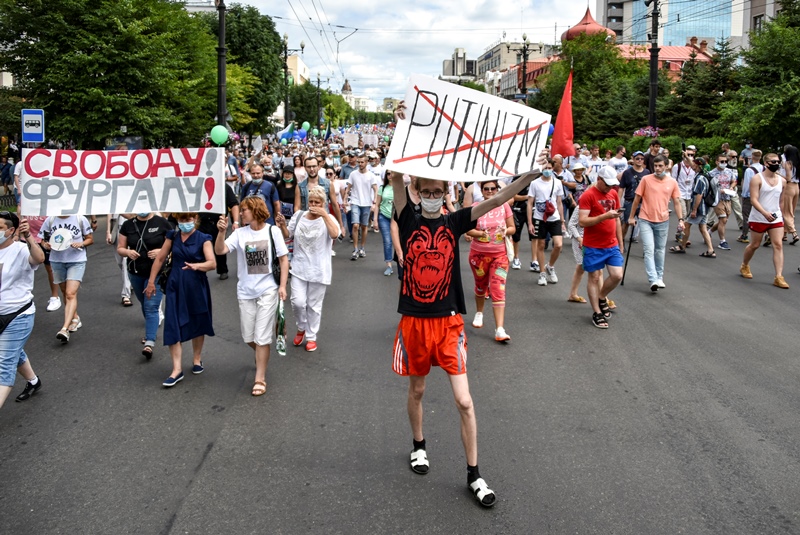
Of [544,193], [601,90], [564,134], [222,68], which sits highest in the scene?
[601,90]

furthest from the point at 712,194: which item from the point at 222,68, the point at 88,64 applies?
the point at 88,64

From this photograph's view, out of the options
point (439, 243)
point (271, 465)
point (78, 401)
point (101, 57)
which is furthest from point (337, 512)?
point (101, 57)

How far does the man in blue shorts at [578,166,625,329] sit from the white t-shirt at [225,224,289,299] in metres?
3.63

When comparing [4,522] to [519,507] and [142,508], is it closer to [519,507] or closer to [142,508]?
[142,508]

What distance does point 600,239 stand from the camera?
8211 millimetres

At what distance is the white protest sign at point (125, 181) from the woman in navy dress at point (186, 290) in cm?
26

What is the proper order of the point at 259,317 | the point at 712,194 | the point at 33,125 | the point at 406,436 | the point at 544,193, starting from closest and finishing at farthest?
the point at 406,436 < the point at 259,317 < the point at 544,193 < the point at 712,194 < the point at 33,125

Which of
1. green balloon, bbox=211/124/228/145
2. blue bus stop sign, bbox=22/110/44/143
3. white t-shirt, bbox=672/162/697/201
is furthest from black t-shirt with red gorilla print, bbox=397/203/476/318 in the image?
blue bus stop sign, bbox=22/110/44/143

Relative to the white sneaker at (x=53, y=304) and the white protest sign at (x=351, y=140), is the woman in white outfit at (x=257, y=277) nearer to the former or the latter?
the white sneaker at (x=53, y=304)

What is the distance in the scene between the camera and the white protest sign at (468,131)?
463 centimetres

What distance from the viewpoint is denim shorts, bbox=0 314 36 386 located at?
512cm

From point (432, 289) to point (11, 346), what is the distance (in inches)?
124

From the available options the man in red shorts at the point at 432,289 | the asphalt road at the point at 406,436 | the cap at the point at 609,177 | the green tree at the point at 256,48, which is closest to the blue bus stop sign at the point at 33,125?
the asphalt road at the point at 406,436

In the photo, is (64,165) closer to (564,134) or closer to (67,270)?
(67,270)
